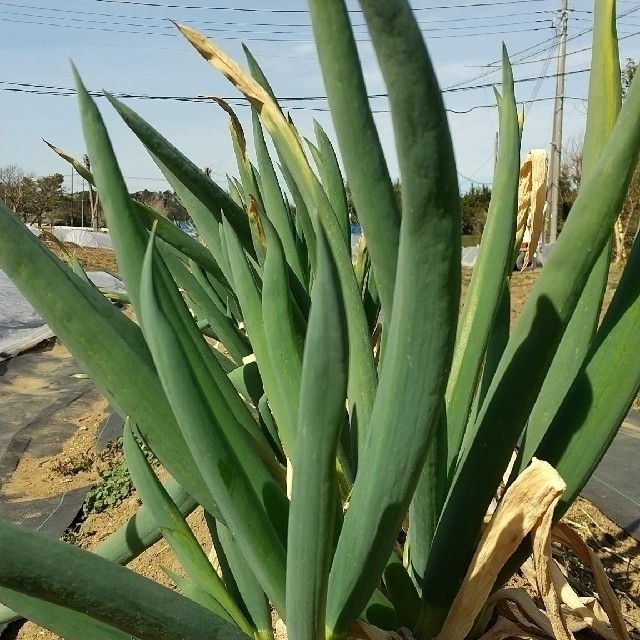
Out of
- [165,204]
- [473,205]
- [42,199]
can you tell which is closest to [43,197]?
[42,199]

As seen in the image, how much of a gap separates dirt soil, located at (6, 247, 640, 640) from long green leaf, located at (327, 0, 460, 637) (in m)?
0.77

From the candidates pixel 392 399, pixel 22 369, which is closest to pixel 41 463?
pixel 22 369

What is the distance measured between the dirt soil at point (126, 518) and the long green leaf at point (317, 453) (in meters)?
0.76

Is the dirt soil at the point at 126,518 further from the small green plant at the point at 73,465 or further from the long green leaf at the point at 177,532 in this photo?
the long green leaf at the point at 177,532

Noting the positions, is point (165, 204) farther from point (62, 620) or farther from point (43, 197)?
point (43, 197)

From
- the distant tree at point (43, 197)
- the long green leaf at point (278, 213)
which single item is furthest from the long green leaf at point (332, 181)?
the distant tree at point (43, 197)

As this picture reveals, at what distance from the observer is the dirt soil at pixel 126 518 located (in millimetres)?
2088

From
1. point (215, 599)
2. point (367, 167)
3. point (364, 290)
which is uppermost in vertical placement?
point (367, 167)

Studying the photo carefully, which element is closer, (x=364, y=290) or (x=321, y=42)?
(x=321, y=42)

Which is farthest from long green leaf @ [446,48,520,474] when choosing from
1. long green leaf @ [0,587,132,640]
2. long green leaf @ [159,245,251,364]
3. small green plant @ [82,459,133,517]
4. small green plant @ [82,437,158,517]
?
small green plant @ [82,459,133,517]

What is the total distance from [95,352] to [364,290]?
921 mm

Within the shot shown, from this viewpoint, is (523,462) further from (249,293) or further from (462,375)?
(249,293)

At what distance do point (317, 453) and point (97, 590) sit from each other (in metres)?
0.16

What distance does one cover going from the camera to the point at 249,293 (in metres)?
0.74
